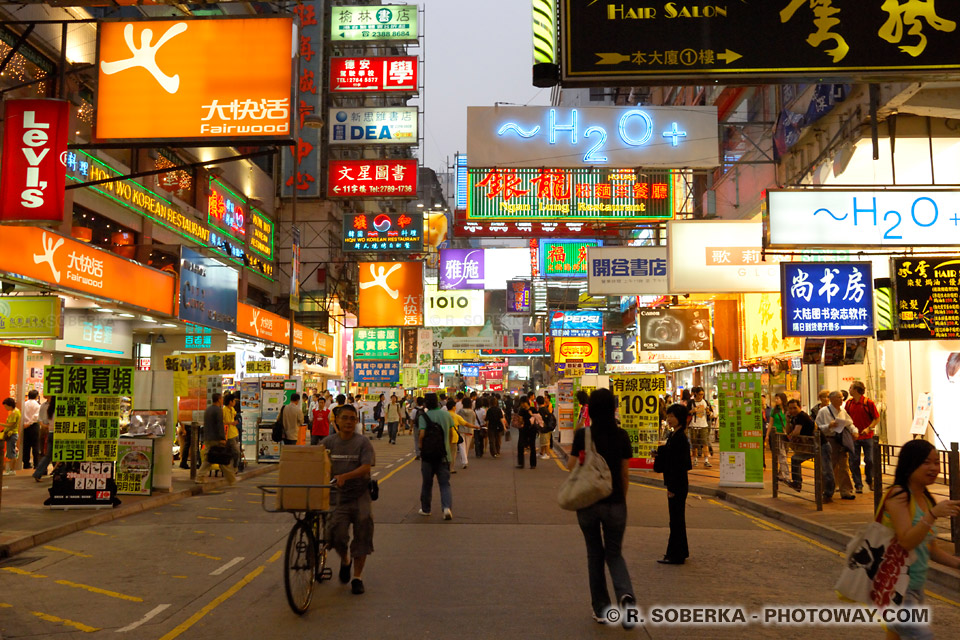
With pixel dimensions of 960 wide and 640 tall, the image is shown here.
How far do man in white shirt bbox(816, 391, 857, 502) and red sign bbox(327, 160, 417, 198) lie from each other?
21.8 meters

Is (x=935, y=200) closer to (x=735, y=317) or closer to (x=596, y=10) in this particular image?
(x=596, y=10)

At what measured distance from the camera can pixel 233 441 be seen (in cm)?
1902

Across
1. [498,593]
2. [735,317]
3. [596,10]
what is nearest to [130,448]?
[498,593]

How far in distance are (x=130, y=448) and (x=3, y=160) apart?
5360 mm

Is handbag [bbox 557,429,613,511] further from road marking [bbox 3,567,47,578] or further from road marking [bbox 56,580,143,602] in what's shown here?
road marking [bbox 3,567,47,578]

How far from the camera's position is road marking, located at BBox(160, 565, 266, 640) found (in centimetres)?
669

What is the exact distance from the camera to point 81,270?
58.3ft

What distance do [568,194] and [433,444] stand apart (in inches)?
438

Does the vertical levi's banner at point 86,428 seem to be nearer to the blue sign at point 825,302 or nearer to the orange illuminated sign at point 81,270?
the orange illuminated sign at point 81,270

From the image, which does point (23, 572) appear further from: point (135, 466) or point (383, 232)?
point (383, 232)

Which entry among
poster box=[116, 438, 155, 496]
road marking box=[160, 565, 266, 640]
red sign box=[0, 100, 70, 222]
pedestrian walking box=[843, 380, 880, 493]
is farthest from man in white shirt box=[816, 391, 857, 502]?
red sign box=[0, 100, 70, 222]

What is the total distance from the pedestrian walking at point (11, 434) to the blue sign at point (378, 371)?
24.3 m

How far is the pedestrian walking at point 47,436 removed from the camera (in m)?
17.2

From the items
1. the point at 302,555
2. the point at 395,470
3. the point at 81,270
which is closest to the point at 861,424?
the point at 395,470
